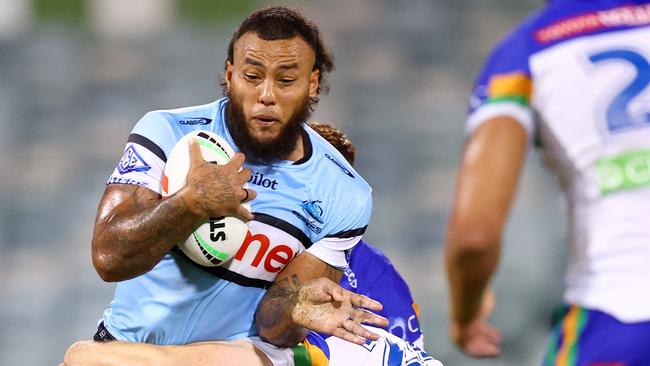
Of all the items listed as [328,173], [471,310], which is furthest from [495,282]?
[471,310]

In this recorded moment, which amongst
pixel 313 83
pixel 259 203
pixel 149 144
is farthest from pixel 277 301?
pixel 313 83

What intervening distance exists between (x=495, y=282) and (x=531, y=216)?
22.0 inches

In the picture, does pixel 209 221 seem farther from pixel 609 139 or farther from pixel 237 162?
pixel 609 139

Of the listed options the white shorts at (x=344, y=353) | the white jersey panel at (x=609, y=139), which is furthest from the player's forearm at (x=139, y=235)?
the white jersey panel at (x=609, y=139)

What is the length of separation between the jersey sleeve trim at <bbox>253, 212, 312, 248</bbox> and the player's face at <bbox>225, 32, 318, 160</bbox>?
22 centimetres

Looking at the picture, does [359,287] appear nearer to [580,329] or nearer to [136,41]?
[580,329]

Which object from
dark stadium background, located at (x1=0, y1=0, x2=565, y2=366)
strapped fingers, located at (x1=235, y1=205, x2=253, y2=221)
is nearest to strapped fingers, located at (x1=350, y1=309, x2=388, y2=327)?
strapped fingers, located at (x1=235, y1=205, x2=253, y2=221)

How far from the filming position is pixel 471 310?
2.31 metres

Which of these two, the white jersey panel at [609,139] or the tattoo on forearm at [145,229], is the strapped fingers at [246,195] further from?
the white jersey panel at [609,139]

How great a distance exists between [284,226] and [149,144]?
567 mm

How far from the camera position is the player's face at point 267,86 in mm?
3609

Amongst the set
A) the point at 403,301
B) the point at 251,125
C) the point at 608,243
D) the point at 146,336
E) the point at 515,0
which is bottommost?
the point at 146,336

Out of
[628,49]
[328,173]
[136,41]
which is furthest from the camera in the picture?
[136,41]

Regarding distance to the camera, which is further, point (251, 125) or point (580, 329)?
point (251, 125)
